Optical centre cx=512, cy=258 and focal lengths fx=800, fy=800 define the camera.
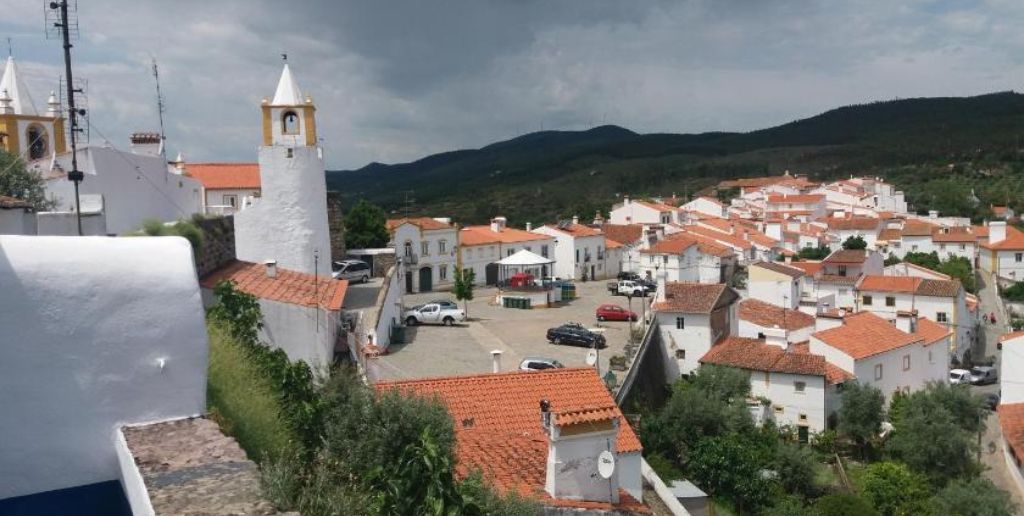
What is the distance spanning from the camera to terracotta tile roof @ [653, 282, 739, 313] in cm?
3161

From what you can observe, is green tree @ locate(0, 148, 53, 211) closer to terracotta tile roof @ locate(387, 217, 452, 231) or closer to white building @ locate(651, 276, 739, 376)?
white building @ locate(651, 276, 739, 376)

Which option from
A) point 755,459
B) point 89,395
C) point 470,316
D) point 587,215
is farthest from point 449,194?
point 89,395

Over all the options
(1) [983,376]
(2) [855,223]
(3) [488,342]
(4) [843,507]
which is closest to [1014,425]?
(4) [843,507]

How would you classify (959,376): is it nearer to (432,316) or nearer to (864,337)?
(864,337)

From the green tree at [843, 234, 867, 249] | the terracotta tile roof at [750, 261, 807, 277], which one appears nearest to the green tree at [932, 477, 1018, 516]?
the terracotta tile roof at [750, 261, 807, 277]

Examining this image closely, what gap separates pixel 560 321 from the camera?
33750 mm

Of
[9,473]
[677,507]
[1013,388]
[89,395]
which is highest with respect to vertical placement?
[89,395]

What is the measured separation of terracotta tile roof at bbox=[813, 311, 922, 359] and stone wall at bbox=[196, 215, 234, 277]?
21959 mm

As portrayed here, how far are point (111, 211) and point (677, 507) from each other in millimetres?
15010

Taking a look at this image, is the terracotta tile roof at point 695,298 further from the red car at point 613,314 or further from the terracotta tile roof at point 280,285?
the terracotta tile roof at point 280,285

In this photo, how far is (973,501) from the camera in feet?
72.1

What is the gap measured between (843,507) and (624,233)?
3610 centimetres

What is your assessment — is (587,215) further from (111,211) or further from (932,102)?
(932,102)

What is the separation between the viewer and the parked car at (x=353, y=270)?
33781 millimetres
